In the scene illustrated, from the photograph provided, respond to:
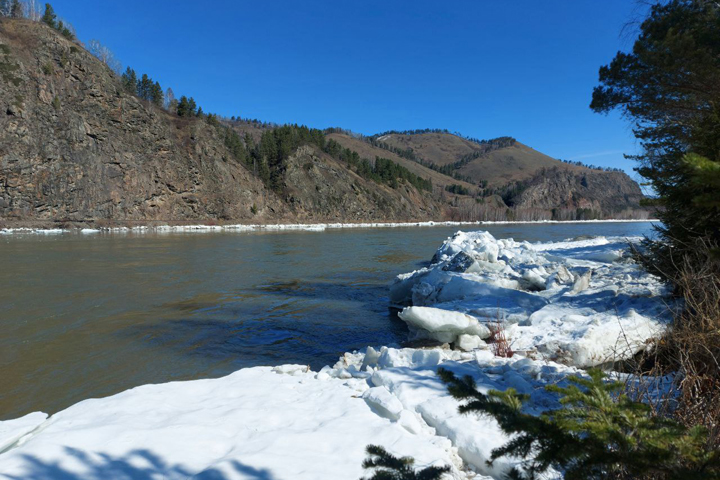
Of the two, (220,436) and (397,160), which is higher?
(397,160)

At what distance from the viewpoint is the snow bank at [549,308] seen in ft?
15.5

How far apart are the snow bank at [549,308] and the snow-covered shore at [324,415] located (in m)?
0.03

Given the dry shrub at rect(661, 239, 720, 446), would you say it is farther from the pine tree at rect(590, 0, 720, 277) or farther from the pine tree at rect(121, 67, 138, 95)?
the pine tree at rect(121, 67, 138, 95)

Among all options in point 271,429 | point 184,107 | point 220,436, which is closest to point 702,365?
point 271,429

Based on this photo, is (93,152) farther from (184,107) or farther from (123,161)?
(184,107)

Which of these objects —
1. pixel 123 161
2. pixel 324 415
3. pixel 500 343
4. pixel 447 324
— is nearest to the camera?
pixel 324 415

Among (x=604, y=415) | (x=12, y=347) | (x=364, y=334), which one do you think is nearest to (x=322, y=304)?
(x=364, y=334)

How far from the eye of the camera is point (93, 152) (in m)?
48.6

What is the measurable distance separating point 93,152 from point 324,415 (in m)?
57.8

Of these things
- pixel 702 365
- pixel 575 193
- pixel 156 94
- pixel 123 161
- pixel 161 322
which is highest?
pixel 156 94

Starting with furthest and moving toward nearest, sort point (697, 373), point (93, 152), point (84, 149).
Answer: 1. point (93, 152)
2. point (84, 149)
3. point (697, 373)

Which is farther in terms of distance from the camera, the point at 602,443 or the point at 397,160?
the point at 397,160

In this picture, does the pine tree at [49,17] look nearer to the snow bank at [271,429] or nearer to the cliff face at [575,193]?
the snow bank at [271,429]

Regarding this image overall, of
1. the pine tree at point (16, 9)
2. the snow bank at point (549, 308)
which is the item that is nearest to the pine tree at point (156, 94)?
the pine tree at point (16, 9)
